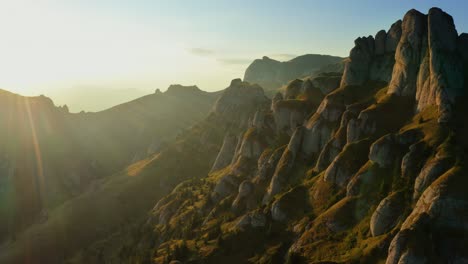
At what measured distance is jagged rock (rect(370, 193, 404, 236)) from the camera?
9475 centimetres

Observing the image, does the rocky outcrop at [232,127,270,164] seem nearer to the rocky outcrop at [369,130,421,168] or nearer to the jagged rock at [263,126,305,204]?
the jagged rock at [263,126,305,204]

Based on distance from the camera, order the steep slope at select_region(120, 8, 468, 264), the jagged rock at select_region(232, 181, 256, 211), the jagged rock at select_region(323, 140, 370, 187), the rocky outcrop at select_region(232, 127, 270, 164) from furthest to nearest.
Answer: the rocky outcrop at select_region(232, 127, 270, 164), the jagged rock at select_region(232, 181, 256, 211), the jagged rock at select_region(323, 140, 370, 187), the steep slope at select_region(120, 8, 468, 264)

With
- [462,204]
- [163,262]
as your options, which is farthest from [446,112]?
[163,262]

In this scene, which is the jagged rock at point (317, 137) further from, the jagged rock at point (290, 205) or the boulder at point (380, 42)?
the boulder at point (380, 42)

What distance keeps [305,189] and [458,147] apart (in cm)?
5121

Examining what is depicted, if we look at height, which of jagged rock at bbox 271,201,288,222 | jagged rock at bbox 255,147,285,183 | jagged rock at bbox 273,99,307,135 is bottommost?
jagged rock at bbox 271,201,288,222

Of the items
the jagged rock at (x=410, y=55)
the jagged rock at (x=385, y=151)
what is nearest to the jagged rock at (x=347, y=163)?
the jagged rock at (x=385, y=151)

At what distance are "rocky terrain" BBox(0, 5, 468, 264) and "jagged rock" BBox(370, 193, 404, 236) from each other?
25 cm

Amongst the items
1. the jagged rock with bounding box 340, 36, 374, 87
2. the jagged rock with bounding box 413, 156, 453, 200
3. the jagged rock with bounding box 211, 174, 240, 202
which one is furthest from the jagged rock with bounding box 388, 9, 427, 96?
the jagged rock with bounding box 211, 174, 240, 202

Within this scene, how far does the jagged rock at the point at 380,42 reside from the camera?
16975cm

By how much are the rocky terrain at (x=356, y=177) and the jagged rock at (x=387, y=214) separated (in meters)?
0.25

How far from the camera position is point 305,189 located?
136m

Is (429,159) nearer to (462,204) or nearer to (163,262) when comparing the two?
(462,204)

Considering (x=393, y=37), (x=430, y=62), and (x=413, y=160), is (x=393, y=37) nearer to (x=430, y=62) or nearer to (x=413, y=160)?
(x=430, y=62)
